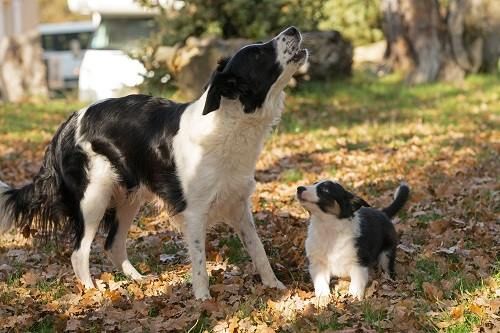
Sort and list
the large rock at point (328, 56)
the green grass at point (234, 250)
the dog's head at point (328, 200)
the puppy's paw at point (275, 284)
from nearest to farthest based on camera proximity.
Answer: the dog's head at point (328, 200), the puppy's paw at point (275, 284), the green grass at point (234, 250), the large rock at point (328, 56)

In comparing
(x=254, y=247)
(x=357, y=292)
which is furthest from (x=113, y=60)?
(x=357, y=292)

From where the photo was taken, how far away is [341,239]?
583cm

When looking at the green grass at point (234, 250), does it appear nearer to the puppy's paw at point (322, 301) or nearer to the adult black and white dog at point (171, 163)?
the adult black and white dog at point (171, 163)

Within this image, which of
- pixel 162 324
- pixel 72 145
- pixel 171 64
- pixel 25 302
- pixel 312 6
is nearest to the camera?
pixel 162 324

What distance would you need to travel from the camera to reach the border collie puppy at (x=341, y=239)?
5746 millimetres

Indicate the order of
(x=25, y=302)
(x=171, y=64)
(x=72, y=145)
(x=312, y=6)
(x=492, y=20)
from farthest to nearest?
(x=492, y=20) → (x=312, y=6) → (x=171, y=64) → (x=72, y=145) → (x=25, y=302)

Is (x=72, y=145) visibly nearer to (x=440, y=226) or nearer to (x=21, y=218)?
(x=21, y=218)

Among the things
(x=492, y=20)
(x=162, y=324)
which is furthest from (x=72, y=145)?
(x=492, y=20)

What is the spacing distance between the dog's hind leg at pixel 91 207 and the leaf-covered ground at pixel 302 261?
173mm

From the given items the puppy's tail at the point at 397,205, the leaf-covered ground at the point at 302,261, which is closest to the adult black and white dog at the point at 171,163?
the leaf-covered ground at the point at 302,261

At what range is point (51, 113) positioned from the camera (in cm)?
1747

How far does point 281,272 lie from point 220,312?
4.07 ft

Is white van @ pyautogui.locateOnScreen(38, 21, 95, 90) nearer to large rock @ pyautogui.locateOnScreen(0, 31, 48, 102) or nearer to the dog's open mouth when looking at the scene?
large rock @ pyautogui.locateOnScreen(0, 31, 48, 102)

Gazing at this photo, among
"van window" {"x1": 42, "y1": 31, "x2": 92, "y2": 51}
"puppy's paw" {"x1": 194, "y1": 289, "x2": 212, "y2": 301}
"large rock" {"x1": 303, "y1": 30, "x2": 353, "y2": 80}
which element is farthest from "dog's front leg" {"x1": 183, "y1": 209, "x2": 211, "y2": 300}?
"van window" {"x1": 42, "y1": 31, "x2": 92, "y2": 51}
